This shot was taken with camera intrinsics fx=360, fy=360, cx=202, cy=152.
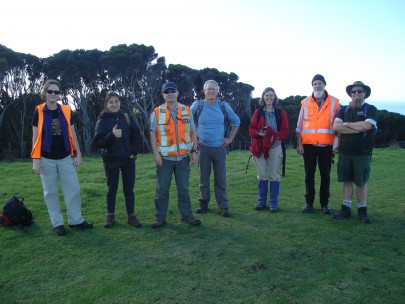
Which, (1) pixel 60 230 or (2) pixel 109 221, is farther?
(2) pixel 109 221

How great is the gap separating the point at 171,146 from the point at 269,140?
179cm

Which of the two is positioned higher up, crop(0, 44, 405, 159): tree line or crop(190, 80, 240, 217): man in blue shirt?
crop(0, 44, 405, 159): tree line

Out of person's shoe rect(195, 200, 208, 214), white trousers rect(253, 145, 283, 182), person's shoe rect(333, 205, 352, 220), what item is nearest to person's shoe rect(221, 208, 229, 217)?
person's shoe rect(195, 200, 208, 214)

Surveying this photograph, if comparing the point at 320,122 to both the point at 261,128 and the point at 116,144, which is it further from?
the point at 116,144

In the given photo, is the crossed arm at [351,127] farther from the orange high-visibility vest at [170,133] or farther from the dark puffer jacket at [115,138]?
the dark puffer jacket at [115,138]

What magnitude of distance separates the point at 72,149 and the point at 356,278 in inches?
159

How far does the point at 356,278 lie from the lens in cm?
372

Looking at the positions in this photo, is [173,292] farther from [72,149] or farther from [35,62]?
[35,62]

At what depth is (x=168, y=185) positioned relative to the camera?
5.52 m

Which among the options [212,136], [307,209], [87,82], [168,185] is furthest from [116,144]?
[87,82]

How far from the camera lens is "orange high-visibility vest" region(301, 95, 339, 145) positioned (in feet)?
19.5

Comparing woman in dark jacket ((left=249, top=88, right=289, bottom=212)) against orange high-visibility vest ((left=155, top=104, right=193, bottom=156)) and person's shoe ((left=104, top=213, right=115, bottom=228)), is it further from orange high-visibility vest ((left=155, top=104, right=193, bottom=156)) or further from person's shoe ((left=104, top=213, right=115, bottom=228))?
person's shoe ((left=104, top=213, right=115, bottom=228))

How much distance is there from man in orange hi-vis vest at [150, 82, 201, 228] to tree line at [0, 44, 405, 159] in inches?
919

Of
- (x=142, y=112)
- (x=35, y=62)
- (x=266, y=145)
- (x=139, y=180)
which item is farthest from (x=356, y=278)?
(x=35, y=62)
